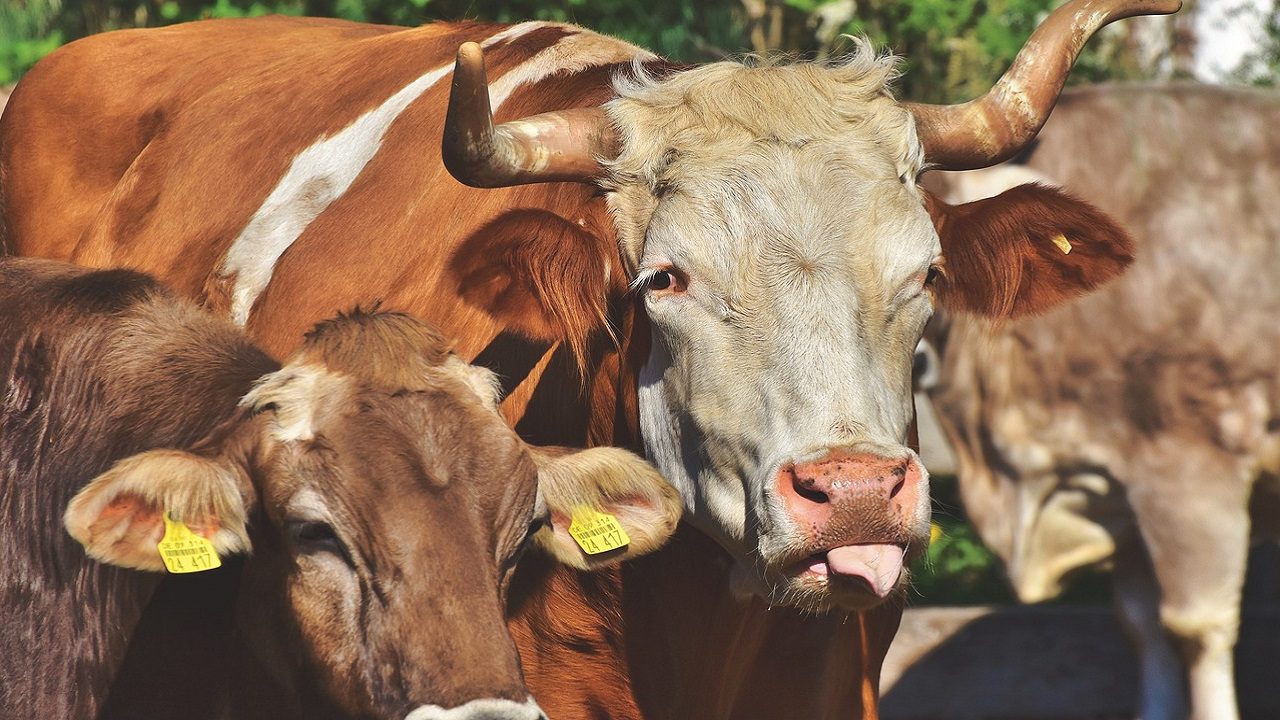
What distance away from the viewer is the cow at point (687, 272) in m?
3.38

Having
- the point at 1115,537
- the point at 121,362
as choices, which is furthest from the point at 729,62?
the point at 1115,537

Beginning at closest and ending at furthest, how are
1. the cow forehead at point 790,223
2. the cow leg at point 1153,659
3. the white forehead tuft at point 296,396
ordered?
1. the white forehead tuft at point 296,396
2. the cow forehead at point 790,223
3. the cow leg at point 1153,659

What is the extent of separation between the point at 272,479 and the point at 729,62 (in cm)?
152

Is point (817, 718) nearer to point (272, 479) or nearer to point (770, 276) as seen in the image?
point (770, 276)

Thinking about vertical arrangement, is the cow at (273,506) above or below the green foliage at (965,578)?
above

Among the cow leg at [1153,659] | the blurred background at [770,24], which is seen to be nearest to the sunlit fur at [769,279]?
the blurred background at [770,24]

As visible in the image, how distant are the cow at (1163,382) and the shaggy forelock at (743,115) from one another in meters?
2.95

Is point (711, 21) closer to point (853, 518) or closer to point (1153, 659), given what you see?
point (1153, 659)

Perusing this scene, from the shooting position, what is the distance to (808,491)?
10.7 ft

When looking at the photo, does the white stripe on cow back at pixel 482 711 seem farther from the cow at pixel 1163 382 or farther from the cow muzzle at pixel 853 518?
the cow at pixel 1163 382

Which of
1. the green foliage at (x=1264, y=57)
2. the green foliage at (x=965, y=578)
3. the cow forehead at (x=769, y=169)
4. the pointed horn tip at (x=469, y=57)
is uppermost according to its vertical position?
the pointed horn tip at (x=469, y=57)

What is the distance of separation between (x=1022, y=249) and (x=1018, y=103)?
342mm

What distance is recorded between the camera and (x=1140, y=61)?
10.3 metres

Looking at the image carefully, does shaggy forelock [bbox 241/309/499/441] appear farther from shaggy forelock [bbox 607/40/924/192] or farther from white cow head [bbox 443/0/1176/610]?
shaggy forelock [bbox 607/40/924/192]
